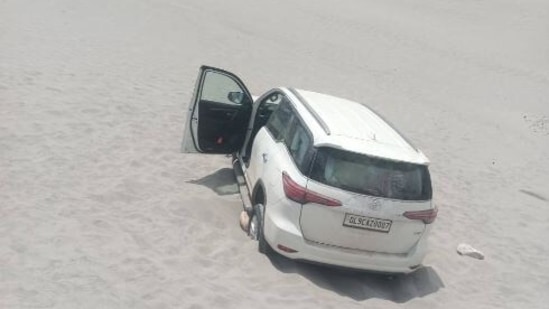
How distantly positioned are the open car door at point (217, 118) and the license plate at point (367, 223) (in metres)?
3.02

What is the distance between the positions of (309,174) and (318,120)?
2.83 ft

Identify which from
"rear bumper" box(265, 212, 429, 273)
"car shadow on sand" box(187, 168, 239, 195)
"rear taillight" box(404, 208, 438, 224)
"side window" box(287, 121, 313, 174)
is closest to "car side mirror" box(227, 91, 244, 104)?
"car shadow on sand" box(187, 168, 239, 195)

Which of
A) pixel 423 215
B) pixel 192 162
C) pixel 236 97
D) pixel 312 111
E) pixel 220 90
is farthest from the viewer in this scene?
pixel 192 162

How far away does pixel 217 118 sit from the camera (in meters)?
9.30

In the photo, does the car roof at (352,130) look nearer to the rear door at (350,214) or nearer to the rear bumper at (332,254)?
the rear door at (350,214)

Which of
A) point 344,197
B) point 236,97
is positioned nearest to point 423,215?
point 344,197

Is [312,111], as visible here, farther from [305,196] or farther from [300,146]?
[305,196]

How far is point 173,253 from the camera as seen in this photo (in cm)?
737

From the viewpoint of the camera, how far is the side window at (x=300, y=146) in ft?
23.1

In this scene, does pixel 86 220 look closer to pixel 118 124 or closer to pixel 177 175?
pixel 177 175

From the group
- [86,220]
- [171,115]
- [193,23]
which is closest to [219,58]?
[193,23]

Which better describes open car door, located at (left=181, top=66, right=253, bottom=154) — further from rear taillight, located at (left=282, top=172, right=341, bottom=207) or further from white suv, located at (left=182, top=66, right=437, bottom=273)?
rear taillight, located at (left=282, top=172, right=341, bottom=207)

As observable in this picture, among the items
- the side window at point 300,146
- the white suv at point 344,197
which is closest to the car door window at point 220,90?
the white suv at point 344,197

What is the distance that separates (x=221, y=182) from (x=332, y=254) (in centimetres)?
323
